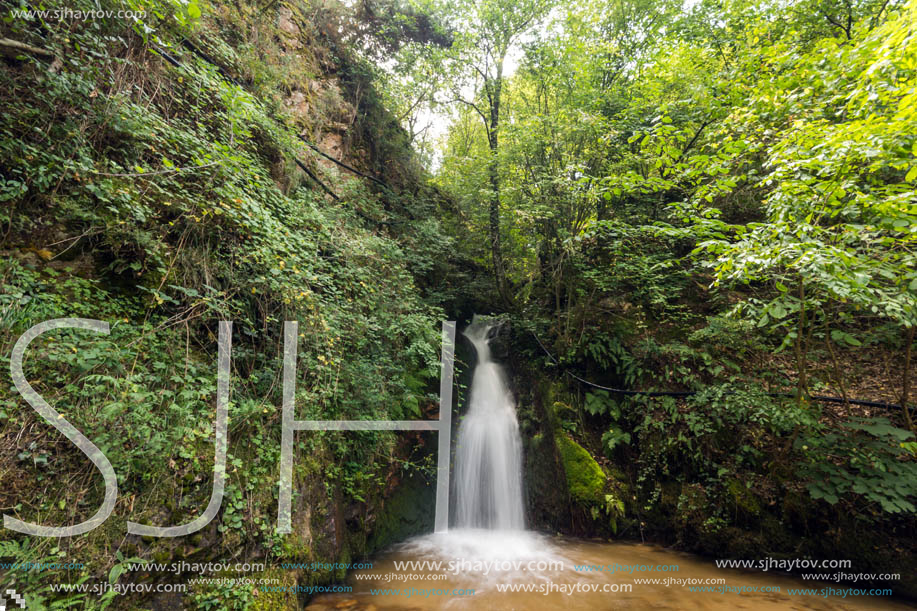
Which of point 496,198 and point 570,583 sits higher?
point 496,198

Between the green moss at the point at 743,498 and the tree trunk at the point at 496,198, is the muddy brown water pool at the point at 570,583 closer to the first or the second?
the green moss at the point at 743,498

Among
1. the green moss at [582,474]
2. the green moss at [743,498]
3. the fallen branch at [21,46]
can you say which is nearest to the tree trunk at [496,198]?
the green moss at [582,474]

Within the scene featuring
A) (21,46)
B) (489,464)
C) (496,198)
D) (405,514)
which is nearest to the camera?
(21,46)

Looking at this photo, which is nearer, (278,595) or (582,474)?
(278,595)

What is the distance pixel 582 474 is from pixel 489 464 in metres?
1.80

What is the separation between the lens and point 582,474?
5.97 m

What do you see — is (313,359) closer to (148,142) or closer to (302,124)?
(148,142)

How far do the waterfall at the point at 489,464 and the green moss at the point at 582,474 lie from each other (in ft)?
3.60

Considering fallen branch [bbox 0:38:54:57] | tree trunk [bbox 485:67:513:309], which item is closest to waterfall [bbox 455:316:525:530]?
tree trunk [bbox 485:67:513:309]

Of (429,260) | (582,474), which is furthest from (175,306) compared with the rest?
(582,474)

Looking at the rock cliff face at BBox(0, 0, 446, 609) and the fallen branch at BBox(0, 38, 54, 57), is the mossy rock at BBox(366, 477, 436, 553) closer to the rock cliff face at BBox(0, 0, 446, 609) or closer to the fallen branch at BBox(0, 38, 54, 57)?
the rock cliff face at BBox(0, 0, 446, 609)

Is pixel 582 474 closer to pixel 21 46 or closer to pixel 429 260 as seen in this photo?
pixel 429 260

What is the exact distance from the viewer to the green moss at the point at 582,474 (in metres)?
5.83

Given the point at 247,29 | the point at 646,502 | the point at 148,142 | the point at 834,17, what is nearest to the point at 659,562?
the point at 646,502
